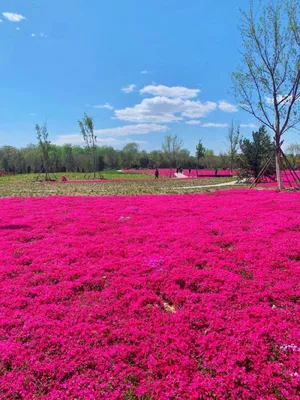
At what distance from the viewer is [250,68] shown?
19.7 meters

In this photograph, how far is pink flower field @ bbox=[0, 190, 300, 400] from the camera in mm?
2918

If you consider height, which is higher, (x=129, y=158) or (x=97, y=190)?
(x=129, y=158)

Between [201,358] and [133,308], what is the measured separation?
1.40 meters

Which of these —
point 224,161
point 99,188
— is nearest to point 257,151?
point 99,188

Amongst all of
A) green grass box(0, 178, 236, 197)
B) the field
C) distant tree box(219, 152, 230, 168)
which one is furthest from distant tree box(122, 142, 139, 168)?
green grass box(0, 178, 236, 197)

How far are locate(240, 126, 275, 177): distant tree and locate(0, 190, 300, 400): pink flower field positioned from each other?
24976mm

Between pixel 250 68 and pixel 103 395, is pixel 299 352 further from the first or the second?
pixel 250 68

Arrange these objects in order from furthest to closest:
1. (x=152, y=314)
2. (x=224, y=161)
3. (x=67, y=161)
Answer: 1. (x=67, y=161)
2. (x=224, y=161)
3. (x=152, y=314)

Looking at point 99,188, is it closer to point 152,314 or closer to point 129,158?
point 152,314

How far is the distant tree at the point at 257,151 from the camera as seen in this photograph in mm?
30734

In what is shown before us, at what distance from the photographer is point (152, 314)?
4.17m

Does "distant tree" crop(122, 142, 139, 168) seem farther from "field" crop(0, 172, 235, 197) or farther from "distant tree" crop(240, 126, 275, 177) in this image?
"distant tree" crop(240, 126, 275, 177)

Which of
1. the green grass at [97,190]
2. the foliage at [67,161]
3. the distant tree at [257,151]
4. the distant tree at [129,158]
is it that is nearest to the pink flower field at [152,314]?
the green grass at [97,190]

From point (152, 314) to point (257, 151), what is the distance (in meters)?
30.7
